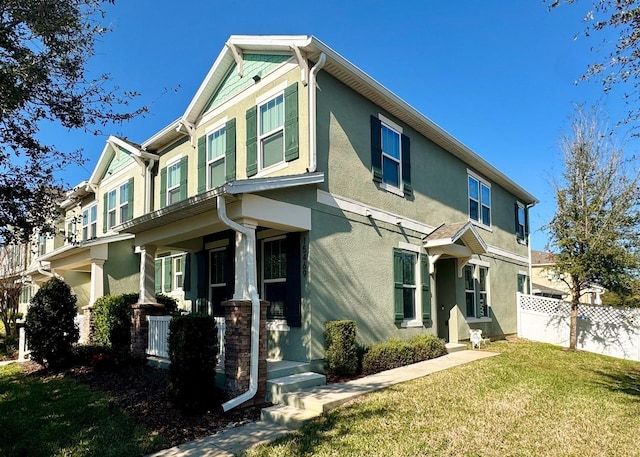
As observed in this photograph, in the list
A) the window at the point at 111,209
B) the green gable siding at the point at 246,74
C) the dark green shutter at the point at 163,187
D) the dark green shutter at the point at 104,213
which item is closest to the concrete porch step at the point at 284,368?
the green gable siding at the point at 246,74

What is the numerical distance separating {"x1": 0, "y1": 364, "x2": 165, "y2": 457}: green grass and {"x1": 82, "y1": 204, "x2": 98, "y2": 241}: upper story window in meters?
9.06

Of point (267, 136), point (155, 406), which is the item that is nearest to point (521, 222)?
point (267, 136)

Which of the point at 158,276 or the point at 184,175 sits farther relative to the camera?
the point at 158,276

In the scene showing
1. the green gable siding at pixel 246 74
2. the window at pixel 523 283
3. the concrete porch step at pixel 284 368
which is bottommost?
the concrete porch step at pixel 284 368

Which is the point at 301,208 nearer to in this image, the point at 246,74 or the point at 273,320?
the point at 273,320

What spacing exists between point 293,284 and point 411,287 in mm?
Answer: 4237

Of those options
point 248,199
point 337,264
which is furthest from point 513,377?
point 248,199

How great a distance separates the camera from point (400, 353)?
1035cm

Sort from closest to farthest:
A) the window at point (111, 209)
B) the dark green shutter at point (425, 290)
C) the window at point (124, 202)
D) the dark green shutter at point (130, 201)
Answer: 1. the dark green shutter at point (425, 290)
2. the dark green shutter at point (130, 201)
3. the window at point (124, 202)
4. the window at point (111, 209)

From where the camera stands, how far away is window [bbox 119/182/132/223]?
15595 mm

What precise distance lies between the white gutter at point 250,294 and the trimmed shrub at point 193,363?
42cm

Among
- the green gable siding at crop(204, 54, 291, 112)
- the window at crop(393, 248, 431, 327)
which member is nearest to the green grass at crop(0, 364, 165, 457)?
the window at crop(393, 248, 431, 327)

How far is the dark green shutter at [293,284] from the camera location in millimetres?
9031

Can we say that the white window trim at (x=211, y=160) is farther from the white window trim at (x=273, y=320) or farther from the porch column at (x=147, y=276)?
the white window trim at (x=273, y=320)
